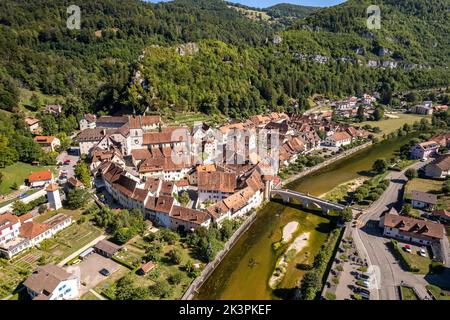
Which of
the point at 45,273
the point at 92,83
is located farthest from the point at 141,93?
the point at 45,273

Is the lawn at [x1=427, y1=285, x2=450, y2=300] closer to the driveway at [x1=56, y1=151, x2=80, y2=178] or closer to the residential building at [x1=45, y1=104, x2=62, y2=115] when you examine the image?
the driveway at [x1=56, y1=151, x2=80, y2=178]

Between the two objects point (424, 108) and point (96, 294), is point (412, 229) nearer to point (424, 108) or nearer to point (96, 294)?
point (96, 294)

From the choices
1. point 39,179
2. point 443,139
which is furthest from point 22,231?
point 443,139

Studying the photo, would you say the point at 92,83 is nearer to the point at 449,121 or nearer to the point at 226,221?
the point at 226,221

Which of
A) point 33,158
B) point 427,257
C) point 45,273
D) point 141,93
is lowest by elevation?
point 427,257

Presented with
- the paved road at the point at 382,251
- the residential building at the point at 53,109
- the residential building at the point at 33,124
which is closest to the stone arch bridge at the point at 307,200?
the paved road at the point at 382,251

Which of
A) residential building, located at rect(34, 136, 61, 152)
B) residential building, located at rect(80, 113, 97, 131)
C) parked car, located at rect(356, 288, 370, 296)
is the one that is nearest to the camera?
parked car, located at rect(356, 288, 370, 296)

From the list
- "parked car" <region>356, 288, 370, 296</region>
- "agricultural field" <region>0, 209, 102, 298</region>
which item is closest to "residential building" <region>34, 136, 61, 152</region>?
"agricultural field" <region>0, 209, 102, 298</region>

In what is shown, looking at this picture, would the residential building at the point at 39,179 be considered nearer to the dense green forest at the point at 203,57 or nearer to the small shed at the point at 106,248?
the small shed at the point at 106,248
